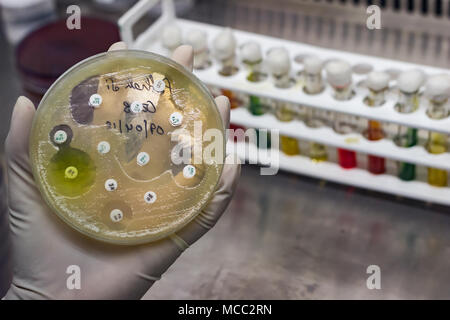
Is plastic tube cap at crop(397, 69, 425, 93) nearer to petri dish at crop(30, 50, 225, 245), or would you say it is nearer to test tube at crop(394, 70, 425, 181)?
test tube at crop(394, 70, 425, 181)

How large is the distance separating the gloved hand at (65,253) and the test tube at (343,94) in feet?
1.78

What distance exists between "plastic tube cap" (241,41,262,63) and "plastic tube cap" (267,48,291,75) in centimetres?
5

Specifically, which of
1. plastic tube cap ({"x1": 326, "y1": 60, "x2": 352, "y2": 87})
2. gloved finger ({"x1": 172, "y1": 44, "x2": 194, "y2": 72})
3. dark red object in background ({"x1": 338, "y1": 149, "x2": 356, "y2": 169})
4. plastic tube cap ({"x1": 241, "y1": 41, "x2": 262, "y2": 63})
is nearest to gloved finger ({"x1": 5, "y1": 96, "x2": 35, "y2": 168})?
gloved finger ({"x1": 172, "y1": 44, "x2": 194, "y2": 72})

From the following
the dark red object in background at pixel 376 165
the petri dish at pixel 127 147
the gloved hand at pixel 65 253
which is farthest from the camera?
the dark red object in background at pixel 376 165

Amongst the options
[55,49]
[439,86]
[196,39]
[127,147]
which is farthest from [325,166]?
[55,49]

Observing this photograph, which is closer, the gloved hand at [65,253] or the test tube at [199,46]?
the gloved hand at [65,253]

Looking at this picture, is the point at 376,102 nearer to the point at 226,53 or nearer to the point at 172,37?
the point at 226,53

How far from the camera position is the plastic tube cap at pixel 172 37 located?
2172 mm

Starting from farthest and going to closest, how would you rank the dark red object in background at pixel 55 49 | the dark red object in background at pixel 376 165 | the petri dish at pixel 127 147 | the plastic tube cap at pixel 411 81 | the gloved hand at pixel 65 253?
the dark red object in background at pixel 55 49 < the dark red object in background at pixel 376 165 < the plastic tube cap at pixel 411 81 < the gloved hand at pixel 65 253 < the petri dish at pixel 127 147

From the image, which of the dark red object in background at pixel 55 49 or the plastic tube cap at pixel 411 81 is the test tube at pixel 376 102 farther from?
the dark red object in background at pixel 55 49

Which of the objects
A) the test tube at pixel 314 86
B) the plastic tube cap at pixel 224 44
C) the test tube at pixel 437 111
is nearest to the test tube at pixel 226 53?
the plastic tube cap at pixel 224 44

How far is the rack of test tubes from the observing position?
1951 mm

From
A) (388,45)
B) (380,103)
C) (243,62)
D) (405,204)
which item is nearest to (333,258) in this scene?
(405,204)

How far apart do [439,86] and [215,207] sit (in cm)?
70
